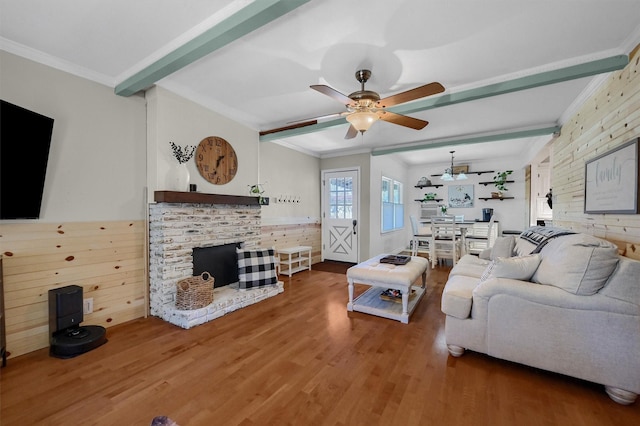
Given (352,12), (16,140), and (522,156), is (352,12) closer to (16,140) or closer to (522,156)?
(16,140)

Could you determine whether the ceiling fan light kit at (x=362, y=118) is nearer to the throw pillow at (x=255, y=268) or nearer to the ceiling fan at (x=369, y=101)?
the ceiling fan at (x=369, y=101)

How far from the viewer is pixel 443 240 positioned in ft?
17.4

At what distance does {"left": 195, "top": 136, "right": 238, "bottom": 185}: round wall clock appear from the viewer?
10.8 feet

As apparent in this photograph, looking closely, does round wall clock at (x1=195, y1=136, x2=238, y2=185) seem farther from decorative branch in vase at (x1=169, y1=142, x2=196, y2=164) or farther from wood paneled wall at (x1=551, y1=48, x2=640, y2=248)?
wood paneled wall at (x1=551, y1=48, x2=640, y2=248)

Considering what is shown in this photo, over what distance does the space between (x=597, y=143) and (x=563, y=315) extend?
6.66 ft

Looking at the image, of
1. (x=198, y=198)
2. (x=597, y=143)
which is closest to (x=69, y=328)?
(x=198, y=198)

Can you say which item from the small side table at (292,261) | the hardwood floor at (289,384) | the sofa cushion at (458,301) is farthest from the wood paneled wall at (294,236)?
the sofa cushion at (458,301)

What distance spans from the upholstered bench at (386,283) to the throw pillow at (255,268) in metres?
1.14

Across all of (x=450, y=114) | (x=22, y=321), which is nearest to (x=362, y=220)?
(x=450, y=114)

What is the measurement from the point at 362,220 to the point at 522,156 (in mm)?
4282

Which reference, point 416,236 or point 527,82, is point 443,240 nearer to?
point 416,236

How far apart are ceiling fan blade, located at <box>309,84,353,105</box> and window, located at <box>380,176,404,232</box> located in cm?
387

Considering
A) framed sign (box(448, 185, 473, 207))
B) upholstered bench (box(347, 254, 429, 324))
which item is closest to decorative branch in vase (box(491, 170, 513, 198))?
framed sign (box(448, 185, 473, 207))

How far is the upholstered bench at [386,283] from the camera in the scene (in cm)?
278
